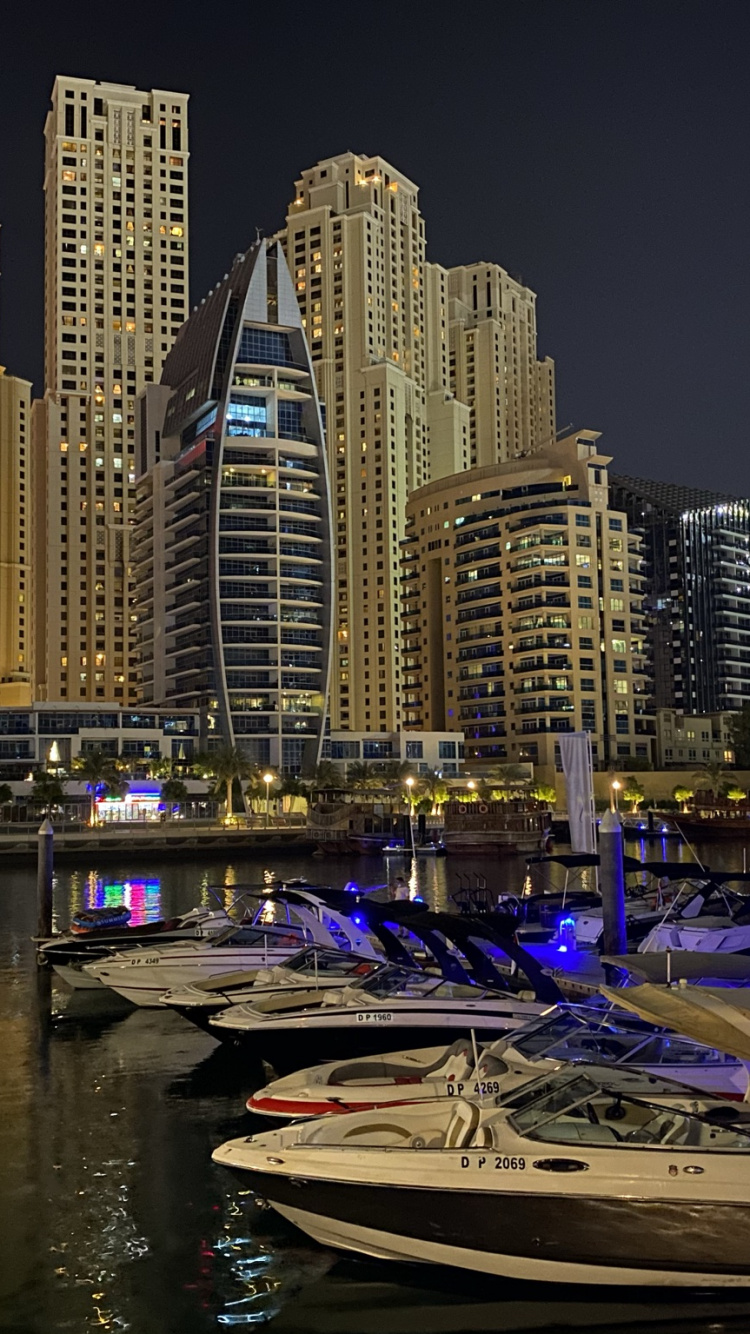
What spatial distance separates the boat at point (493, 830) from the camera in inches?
4301

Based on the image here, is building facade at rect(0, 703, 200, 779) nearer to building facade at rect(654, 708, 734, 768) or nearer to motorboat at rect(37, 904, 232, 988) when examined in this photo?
building facade at rect(654, 708, 734, 768)

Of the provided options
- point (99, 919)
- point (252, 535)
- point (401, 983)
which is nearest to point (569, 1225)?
point (401, 983)

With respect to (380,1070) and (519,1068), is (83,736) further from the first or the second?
(519,1068)

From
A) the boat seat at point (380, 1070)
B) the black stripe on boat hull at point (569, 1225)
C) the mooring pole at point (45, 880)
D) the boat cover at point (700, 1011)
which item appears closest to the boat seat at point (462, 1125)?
the black stripe on boat hull at point (569, 1225)

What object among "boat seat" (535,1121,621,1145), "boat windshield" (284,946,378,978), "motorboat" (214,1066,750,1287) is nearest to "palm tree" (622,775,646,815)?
"boat windshield" (284,946,378,978)

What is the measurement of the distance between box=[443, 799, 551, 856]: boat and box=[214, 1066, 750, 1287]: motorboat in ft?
303

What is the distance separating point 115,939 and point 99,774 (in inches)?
3757

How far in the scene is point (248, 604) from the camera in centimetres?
16050

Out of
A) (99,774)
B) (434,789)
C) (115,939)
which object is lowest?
Answer: (115,939)

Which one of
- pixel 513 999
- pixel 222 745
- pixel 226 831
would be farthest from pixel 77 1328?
pixel 222 745

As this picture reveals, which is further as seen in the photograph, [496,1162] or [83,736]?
[83,736]

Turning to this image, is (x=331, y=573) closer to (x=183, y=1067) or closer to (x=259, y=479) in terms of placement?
(x=259, y=479)

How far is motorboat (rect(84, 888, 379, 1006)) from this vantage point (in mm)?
33094

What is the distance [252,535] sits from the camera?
16162 centimetres
